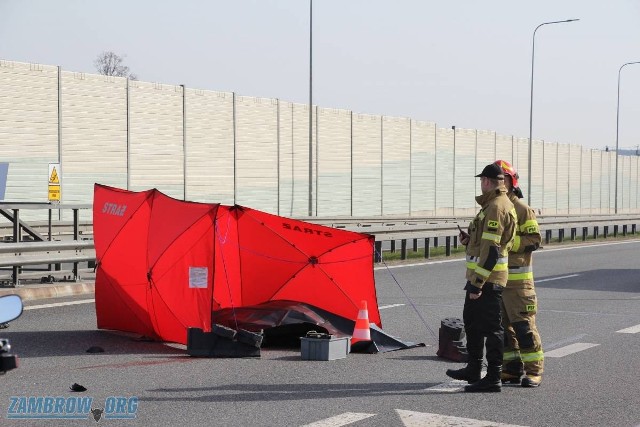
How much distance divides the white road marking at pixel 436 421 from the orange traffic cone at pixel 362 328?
3.12 metres

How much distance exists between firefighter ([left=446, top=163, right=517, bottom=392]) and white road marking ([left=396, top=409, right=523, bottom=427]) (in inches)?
43.9

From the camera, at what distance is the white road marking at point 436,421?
24.7ft

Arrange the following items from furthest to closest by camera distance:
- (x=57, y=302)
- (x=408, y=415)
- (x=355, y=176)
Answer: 1. (x=355, y=176)
2. (x=57, y=302)
3. (x=408, y=415)

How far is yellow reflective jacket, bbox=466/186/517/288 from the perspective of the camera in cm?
876

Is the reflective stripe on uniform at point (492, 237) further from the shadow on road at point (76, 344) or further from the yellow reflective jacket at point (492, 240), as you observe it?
the shadow on road at point (76, 344)

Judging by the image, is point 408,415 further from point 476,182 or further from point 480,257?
point 476,182

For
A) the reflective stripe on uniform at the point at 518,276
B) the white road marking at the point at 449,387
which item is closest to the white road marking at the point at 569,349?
the white road marking at the point at 449,387

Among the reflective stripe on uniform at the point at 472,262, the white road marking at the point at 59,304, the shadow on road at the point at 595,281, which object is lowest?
the shadow on road at the point at 595,281

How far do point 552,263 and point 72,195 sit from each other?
16527mm

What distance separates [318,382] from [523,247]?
2.07 m

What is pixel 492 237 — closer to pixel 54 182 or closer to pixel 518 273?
pixel 518 273

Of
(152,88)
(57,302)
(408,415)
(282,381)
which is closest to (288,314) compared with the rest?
(282,381)

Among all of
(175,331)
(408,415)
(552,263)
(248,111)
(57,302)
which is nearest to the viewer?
(408,415)

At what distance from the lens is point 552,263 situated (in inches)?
1037
